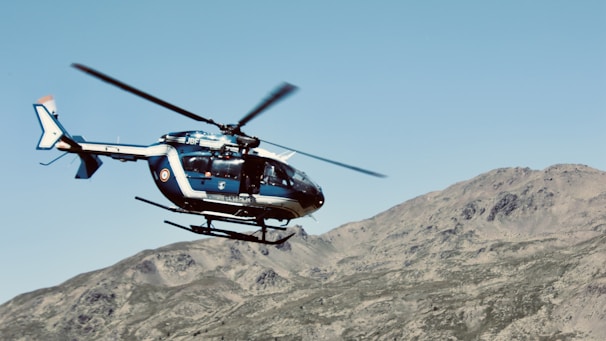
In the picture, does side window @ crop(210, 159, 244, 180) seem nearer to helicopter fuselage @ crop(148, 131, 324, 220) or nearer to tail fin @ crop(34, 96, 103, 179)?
helicopter fuselage @ crop(148, 131, 324, 220)

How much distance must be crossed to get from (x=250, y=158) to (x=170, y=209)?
6.20m

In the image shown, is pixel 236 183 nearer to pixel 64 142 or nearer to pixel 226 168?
pixel 226 168

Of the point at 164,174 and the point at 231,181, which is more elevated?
the point at 164,174

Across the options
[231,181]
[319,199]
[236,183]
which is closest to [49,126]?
[231,181]

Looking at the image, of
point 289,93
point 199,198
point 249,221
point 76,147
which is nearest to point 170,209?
point 199,198

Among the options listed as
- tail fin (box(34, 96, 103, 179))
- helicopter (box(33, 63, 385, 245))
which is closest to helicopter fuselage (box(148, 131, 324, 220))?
helicopter (box(33, 63, 385, 245))

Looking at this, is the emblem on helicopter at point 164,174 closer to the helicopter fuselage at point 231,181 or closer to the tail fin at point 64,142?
the helicopter fuselage at point 231,181

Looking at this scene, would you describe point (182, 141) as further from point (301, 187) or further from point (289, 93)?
point (289, 93)

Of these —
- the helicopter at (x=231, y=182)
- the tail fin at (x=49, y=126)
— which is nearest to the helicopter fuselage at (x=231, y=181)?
the helicopter at (x=231, y=182)

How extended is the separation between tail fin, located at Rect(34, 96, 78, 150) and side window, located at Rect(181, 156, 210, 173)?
9.39 meters

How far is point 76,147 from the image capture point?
61.0 meters

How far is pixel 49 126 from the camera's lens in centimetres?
6188

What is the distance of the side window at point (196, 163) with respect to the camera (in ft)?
184

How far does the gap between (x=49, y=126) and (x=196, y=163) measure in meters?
12.7
